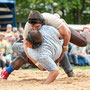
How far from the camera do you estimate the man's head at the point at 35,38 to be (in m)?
5.37

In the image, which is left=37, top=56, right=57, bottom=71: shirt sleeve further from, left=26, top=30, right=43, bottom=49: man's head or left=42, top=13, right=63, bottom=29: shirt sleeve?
left=42, top=13, right=63, bottom=29: shirt sleeve

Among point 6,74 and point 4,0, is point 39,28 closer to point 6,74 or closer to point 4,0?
point 6,74

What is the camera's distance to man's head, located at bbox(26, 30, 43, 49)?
5.37 meters

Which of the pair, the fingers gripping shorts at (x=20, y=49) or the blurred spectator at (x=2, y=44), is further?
the blurred spectator at (x=2, y=44)

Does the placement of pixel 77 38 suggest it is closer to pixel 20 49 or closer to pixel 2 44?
pixel 20 49

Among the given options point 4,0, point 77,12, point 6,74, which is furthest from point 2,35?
point 77,12

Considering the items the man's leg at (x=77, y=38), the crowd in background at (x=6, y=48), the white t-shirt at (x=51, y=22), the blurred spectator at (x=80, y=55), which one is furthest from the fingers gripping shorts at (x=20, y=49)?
the blurred spectator at (x=80, y=55)

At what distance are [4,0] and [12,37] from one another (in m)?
3.43

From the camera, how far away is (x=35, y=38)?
5.38 meters

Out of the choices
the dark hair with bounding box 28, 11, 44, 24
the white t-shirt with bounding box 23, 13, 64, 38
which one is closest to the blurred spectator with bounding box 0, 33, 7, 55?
the white t-shirt with bounding box 23, 13, 64, 38

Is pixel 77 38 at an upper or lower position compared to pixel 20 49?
upper

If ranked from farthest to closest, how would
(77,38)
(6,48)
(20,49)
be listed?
1. (6,48)
2. (77,38)
3. (20,49)

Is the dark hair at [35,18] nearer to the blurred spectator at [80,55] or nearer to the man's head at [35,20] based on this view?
the man's head at [35,20]

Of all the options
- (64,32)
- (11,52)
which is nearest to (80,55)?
(11,52)
